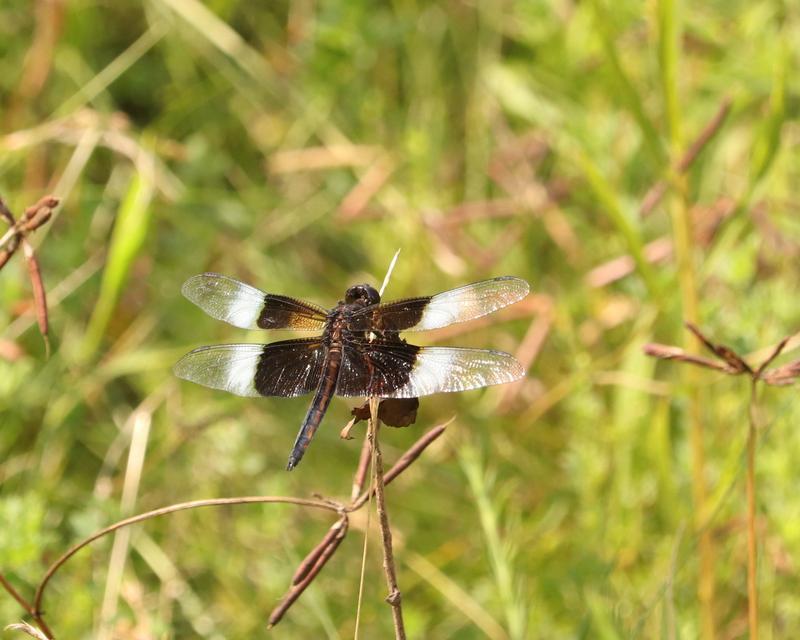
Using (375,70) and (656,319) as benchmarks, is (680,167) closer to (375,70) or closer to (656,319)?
(656,319)

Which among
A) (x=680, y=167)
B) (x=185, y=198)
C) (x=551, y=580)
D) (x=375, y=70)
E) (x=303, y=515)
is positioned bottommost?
(x=551, y=580)

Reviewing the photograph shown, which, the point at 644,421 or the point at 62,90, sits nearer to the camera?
the point at 644,421

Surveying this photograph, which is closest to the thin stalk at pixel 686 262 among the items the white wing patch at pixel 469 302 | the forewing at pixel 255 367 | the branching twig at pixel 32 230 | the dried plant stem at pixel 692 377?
the dried plant stem at pixel 692 377

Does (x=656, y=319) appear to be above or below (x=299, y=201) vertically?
below

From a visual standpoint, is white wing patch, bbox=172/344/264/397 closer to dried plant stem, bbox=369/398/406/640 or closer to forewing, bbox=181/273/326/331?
forewing, bbox=181/273/326/331

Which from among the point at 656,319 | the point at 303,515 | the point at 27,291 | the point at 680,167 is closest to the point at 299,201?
the point at 27,291

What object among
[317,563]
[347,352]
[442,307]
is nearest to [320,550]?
[317,563]
